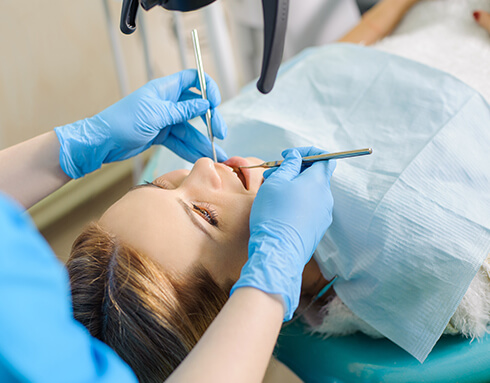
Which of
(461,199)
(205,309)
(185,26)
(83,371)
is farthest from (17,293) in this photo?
(185,26)

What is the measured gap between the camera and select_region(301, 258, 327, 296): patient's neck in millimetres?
1026

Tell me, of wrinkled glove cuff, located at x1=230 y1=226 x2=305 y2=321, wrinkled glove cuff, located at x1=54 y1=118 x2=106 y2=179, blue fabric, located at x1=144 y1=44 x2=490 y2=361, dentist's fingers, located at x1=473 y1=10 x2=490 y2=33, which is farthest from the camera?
dentist's fingers, located at x1=473 y1=10 x2=490 y2=33

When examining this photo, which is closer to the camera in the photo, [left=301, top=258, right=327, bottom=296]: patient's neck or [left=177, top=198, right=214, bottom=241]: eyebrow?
[left=177, top=198, right=214, bottom=241]: eyebrow

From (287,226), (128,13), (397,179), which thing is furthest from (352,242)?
(128,13)

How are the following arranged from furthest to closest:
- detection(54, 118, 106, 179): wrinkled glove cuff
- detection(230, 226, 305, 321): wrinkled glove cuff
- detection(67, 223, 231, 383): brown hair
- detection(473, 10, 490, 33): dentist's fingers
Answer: detection(473, 10, 490, 33): dentist's fingers
detection(54, 118, 106, 179): wrinkled glove cuff
detection(67, 223, 231, 383): brown hair
detection(230, 226, 305, 321): wrinkled glove cuff

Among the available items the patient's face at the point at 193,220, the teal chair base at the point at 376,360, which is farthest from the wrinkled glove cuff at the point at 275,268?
the teal chair base at the point at 376,360

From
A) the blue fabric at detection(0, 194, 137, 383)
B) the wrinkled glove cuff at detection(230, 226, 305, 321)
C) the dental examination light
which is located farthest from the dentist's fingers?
the blue fabric at detection(0, 194, 137, 383)

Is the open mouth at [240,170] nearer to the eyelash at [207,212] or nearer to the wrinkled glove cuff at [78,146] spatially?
the eyelash at [207,212]

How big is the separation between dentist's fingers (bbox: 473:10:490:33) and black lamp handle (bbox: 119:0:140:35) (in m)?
1.20

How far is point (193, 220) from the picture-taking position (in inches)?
32.5

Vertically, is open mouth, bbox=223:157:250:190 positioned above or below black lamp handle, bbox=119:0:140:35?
below

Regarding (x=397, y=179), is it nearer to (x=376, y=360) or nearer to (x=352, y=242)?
(x=352, y=242)

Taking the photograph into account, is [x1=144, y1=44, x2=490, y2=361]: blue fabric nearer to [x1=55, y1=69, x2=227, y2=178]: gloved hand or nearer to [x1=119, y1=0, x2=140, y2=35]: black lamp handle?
[x1=55, y1=69, x2=227, y2=178]: gloved hand

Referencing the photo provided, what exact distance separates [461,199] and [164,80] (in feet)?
2.33
